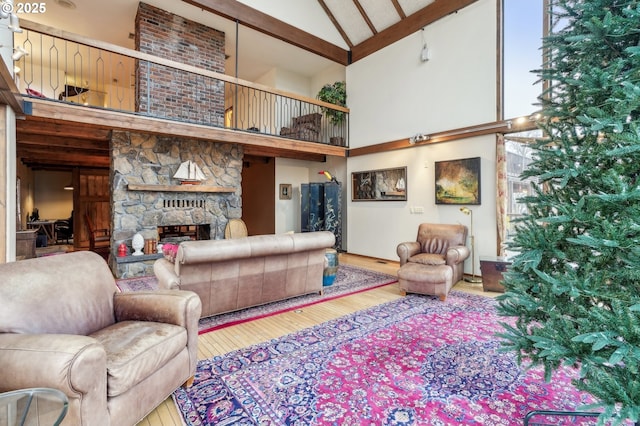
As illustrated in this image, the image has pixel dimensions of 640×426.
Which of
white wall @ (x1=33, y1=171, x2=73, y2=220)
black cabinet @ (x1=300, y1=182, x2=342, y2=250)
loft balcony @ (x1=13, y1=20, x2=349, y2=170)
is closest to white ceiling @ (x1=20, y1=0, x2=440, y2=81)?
loft balcony @ (x1=13, y1=20, x2=349, y2=170)

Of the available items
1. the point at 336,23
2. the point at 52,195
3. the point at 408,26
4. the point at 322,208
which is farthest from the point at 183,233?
the point at 52,195

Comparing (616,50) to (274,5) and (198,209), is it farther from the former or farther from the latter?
(274,5)

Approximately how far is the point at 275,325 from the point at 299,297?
3.00ft

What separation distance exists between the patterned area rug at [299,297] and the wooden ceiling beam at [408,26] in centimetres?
489

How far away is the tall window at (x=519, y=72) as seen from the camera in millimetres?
4609

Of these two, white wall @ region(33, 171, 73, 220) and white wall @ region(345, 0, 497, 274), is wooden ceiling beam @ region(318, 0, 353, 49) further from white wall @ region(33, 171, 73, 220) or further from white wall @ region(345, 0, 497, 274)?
white wall @ region(33, 171, 73, 220)

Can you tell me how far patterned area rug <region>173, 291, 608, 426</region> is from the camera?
1.78m

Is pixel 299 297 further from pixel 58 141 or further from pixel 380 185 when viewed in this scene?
pixel 58 141

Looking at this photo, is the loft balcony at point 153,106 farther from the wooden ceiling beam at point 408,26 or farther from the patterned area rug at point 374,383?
the patterned area rug at point 374,383

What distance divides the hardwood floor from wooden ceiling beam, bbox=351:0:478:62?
490cm

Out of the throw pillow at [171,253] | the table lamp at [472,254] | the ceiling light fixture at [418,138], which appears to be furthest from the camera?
the ceiling light fixture at [418,138]

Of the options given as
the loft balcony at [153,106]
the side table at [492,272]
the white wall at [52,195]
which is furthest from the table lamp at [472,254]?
the white wall at [52,195]

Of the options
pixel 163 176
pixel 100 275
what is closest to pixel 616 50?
pixel 100 275

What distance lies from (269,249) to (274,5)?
560 centimetres
